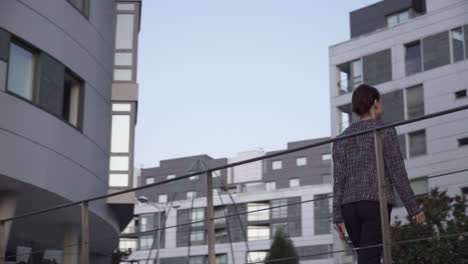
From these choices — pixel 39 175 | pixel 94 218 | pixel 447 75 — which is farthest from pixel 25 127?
pixel 447 75

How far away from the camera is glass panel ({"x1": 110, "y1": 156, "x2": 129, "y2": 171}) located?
19344 millimetres

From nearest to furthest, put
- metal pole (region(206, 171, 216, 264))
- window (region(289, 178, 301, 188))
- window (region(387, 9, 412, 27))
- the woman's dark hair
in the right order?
the woman's dark hair → metal pole (region(206, 171, 216, 264)) → window (region(387, 9, 412, 27)) → window (region(289, 178, 301, 188))

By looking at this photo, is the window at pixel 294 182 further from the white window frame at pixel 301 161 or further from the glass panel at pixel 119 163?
the glass panel at pixel 119 163

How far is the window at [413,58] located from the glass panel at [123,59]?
20.0 metres

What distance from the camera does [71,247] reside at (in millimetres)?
16344

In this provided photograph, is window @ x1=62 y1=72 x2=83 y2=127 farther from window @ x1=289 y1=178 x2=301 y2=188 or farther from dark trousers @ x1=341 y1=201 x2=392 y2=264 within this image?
window @ x1=289 y1=178 x2=301 y2=188

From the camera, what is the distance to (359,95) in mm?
4695

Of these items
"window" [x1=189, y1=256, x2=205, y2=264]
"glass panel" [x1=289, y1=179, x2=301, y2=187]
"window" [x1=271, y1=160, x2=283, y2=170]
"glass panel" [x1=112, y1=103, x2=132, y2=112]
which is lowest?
"window" [x1=189, y1=256, x2=205, y2=264]

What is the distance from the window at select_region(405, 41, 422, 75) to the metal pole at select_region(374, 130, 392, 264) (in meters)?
33.6

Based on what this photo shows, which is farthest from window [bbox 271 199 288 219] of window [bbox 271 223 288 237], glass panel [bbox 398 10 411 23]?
glass panel [bbox 398 10 411 23]

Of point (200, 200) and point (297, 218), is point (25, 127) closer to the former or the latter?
point (297, 218)

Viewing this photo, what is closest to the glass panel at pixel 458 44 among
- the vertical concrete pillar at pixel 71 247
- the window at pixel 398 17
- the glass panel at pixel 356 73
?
the window at pixel 398 17

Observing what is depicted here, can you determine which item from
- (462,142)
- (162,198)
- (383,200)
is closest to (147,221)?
(162,198)

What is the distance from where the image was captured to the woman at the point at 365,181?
4.51 metres
